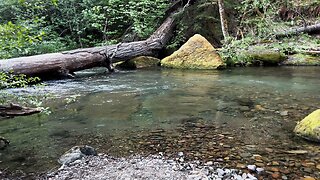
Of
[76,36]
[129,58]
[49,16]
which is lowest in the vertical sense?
[129,58]

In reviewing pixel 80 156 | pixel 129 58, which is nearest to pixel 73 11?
pixel 129 58

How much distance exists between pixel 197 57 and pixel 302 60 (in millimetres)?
3691

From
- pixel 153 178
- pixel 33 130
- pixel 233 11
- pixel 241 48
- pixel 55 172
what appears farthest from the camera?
pixel 233 11

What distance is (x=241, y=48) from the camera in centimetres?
993

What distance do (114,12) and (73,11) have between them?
92.8 inches

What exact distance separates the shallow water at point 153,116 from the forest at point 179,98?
0.02 meters

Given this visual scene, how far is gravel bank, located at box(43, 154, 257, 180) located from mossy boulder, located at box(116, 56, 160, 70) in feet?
29.2

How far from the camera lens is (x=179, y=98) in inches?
232

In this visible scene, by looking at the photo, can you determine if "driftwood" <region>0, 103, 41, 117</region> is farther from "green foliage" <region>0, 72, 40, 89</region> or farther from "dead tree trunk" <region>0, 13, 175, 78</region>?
"dead tree trunk" <region>0, 13, 175, 78</region>

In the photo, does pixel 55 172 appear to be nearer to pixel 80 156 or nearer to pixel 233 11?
pixel 80 156

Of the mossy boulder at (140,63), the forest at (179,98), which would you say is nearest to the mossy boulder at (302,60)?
the forest at (179,98)

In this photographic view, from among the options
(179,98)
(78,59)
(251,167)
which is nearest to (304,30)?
(179,98)

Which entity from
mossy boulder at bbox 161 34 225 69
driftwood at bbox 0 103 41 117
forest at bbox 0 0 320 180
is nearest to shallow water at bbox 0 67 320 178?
forest at bbox 0 0 320 180

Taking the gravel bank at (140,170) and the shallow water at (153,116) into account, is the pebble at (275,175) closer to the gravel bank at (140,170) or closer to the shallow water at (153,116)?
the gravel bank at (140,170)
